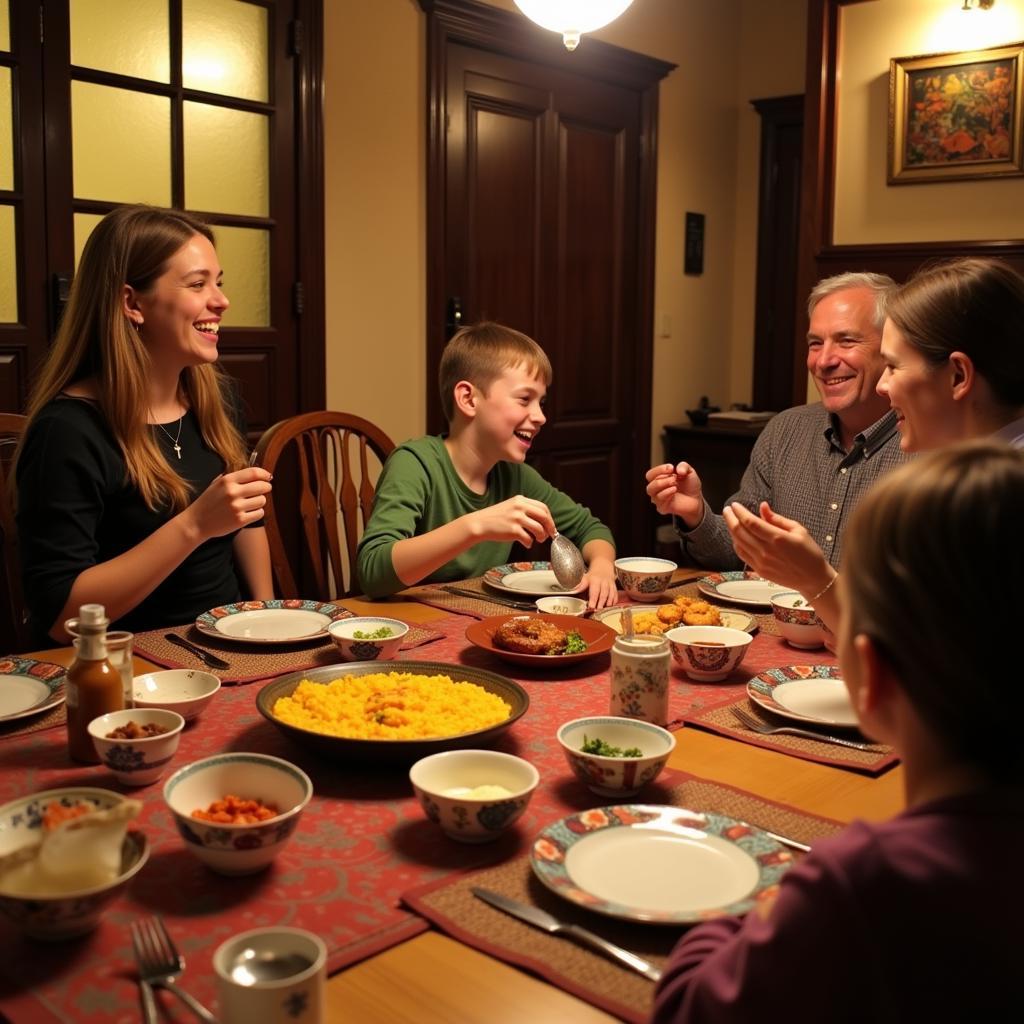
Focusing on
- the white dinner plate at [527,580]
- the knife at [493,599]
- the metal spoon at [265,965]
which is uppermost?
the white dinner plate at [527,580]

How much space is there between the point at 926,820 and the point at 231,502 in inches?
49.1

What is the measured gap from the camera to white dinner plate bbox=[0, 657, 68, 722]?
1411mm

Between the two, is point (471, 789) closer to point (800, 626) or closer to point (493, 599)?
point (800, 626)

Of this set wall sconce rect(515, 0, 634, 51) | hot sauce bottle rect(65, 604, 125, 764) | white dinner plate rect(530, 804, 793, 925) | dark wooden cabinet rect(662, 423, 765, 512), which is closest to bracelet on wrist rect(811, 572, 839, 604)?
white dinner plate rect(530, 804, 793, 925)

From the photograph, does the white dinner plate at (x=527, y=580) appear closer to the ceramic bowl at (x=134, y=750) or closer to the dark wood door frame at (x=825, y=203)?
the ceramic bowl at (x=134, y=750)

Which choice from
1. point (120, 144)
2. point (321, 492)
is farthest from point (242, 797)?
point (120, 144)

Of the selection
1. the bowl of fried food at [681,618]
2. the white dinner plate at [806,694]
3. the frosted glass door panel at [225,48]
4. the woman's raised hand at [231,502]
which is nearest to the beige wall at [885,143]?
the frosted glass door panel at [225,48]

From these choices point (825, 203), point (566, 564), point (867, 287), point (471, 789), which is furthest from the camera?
point (825, 203)

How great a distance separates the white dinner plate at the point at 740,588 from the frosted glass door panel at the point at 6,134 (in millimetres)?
2108

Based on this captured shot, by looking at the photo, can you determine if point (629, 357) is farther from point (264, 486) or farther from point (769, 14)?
point (264, 486)

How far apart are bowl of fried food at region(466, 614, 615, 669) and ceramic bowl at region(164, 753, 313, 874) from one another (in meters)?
0.57

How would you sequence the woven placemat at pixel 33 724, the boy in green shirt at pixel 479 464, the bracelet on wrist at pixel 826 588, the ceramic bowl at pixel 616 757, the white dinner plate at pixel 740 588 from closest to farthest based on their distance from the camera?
the ceramic bowl at pixel 616 757 < the woven placemat at pixel 33 724 < the bracelet on wrist at pixel 826 588 < the white dinner plate at pixel 740 588 < the boy in green shirt at pixel 479 464

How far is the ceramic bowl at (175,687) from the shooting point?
1.39m

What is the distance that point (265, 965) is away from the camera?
79 centimetres
